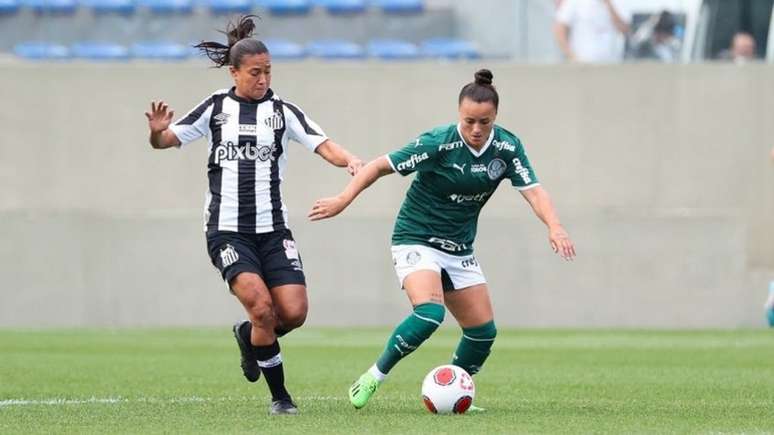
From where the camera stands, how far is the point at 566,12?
20500 millimetres

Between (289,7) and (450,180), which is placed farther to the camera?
(289,7)

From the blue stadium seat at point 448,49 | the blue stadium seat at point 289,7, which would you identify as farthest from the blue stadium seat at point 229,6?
the blue stadium seat at point 448,49

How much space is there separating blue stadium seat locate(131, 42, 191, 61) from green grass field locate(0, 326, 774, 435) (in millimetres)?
4525

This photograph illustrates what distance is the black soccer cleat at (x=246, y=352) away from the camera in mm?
9102

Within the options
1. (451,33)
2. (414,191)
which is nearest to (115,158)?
(451,33)

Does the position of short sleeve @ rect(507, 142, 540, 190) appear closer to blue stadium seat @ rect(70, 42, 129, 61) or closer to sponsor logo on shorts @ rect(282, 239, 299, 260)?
sponsor logo on shorts @ rect(282, 239, 299, 260)

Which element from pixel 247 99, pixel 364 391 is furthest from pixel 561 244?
pixel 247 99

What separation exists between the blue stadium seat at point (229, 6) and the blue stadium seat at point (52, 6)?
5.95 ft

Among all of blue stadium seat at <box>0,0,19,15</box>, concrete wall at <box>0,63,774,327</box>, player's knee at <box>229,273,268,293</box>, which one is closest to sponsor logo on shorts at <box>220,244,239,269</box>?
player's knee at <box>229,273,268,293</box>

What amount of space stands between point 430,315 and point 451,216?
2.07 feet

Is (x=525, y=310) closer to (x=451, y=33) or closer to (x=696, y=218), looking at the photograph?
(x=696, y=218)

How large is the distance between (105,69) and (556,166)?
20.5 feet

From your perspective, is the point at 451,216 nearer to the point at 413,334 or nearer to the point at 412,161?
the point at 412,161

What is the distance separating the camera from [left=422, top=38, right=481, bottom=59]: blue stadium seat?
69.0ft
